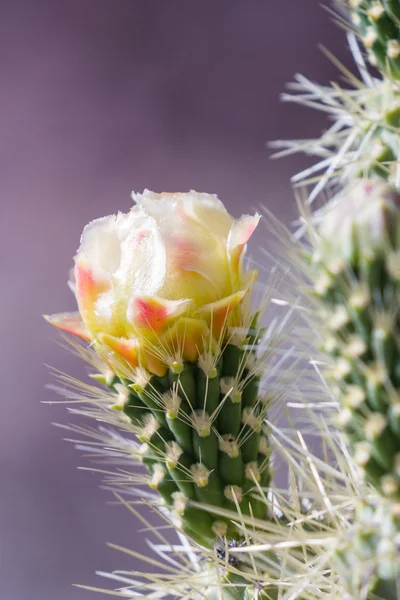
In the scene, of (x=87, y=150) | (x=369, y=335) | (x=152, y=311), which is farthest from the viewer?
(x=87, y=150)

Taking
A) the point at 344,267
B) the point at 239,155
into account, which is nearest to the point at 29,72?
the point at 239,155

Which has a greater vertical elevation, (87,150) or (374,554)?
(87,150)

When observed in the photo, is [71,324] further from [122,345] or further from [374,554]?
[374,554]

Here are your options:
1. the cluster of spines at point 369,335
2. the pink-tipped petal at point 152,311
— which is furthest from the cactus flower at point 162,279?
the cluster of spines at point 369,335

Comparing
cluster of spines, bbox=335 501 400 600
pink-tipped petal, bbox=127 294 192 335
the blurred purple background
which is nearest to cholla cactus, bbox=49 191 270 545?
pink-tipped petal, bbox=127 294 192 335

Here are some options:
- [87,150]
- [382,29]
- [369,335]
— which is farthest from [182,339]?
[87,150]

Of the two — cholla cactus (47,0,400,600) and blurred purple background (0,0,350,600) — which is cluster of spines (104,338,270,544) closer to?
cholla cactus (47,0,400,600)

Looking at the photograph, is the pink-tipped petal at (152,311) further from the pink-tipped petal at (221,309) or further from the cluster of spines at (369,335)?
the cluster of spines at (369,335)
